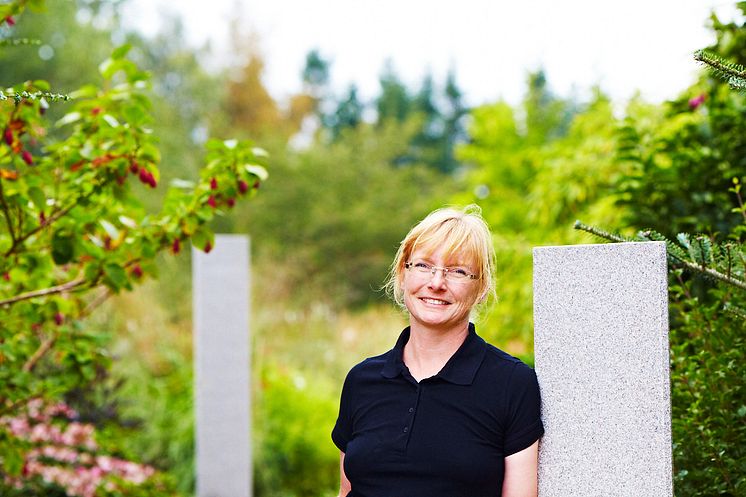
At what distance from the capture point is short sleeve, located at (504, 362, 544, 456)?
1901mm

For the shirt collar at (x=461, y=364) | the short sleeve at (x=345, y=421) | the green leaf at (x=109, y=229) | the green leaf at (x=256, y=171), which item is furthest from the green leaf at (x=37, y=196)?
the shirt collar at (x=461, y=364)

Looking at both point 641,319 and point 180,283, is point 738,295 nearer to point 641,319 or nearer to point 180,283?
point 641,319

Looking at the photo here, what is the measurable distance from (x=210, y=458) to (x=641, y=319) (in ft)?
15.9

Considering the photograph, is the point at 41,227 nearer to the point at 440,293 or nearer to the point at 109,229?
the point at 109,229

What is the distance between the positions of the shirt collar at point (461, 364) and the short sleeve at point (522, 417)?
0.11 metres

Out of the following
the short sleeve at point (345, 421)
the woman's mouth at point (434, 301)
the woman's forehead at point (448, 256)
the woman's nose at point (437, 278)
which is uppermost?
the woman's forehead at point (448, 256)

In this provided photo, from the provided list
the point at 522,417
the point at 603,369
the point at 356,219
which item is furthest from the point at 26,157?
the point at 356,219

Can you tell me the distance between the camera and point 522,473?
1902 mm

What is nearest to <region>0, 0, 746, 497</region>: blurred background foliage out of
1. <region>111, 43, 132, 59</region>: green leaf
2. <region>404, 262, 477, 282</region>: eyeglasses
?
<region>404, 262, 477, 282</region>: eyeglasses

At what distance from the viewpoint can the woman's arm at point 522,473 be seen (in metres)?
1.90

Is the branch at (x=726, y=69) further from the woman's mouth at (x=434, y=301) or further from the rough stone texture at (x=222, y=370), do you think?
the rough stone texture at (x=222, y=370)

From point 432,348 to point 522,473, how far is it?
0.37 metres

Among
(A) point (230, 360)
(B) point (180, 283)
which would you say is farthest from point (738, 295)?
(B) point (180, 283)

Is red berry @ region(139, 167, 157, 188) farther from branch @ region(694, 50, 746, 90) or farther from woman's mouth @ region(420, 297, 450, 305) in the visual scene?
branch @ region(694, 50, 746, 90)
